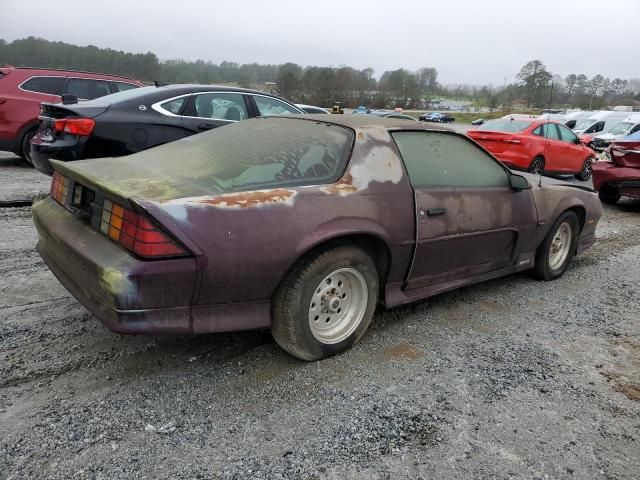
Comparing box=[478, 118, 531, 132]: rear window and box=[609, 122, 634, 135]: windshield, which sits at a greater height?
box=[609, 122, 634, 135]: windshield

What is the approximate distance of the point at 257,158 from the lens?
3023mm

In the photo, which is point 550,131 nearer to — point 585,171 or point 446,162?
point 585,171

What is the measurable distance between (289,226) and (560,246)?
3236mm

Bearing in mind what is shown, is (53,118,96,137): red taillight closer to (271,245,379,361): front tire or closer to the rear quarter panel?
the rear quarter panel

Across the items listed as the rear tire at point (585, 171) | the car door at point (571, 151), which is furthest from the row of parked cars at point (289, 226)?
the rear tire at point (585, 171)

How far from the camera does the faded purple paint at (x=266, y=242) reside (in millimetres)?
2379

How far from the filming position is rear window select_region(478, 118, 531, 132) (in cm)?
1152

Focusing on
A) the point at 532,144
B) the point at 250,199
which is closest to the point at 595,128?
the point at 532,144

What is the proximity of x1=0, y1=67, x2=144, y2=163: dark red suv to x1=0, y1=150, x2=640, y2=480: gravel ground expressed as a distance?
17.1 feet

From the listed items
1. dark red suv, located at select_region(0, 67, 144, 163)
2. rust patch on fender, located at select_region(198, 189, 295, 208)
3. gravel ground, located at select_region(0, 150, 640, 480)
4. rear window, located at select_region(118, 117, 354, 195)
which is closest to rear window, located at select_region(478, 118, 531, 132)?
dark red suv, located at select_region(0, 67, 144, 163)

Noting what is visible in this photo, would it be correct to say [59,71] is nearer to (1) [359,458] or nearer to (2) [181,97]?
(2) [181,97]

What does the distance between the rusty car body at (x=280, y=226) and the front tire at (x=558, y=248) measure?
0.65 m

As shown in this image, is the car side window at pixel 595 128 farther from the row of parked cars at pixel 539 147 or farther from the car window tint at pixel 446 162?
the car window tint at pixel 446 162

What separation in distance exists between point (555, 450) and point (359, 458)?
909 mm
